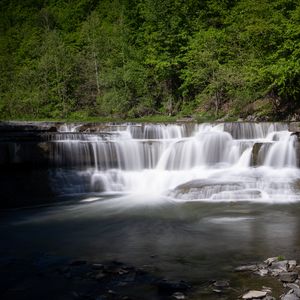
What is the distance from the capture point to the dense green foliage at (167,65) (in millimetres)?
24812

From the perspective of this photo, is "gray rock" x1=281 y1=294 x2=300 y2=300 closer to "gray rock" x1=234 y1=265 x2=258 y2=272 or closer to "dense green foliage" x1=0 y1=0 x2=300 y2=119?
"gray rock" x1=234 y1=265 x2=258 y2=272

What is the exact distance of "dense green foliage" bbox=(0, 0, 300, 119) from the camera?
2481 centimetres

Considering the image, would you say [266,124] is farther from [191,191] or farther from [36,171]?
[36,171]

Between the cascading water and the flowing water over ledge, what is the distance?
5cm

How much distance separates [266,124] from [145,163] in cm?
627

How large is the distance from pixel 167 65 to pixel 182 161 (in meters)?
16.1

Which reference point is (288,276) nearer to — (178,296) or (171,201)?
(178,296)

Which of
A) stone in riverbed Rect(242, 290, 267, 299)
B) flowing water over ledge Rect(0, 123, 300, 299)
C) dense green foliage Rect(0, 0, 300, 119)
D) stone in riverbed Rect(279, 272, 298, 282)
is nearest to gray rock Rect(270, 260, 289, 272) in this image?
stone in riverbed Rect(279, 272, 298, 282)

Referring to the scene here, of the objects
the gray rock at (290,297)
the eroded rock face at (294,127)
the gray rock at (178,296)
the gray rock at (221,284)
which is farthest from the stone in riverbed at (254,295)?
the eroded rock face at (294,127)

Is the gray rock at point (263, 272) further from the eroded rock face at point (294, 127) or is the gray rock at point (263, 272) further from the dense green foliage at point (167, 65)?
the dense green foliage at point (167, 65)

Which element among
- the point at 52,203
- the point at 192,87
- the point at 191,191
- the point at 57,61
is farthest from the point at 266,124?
the point at 57,61

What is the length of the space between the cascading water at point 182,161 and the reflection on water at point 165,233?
2.29 meters

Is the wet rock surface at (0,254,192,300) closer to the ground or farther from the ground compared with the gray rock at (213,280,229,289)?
farther from the ground

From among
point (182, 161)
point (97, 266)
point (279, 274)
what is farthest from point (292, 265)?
point (182, 161)
